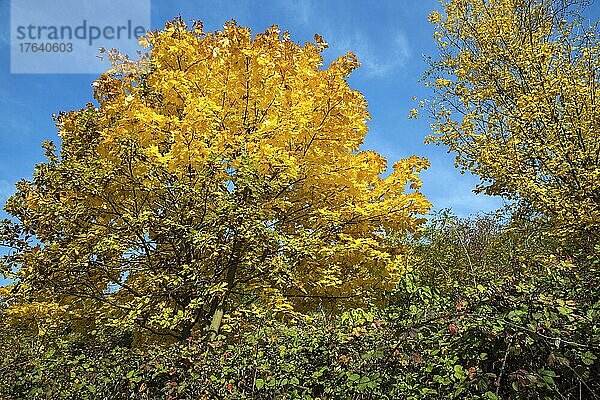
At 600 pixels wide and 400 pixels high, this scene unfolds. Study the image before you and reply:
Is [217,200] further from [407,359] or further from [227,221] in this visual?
[407,359]

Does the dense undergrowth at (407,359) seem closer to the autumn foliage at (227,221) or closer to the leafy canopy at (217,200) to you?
the autumn foliage at (227,221)

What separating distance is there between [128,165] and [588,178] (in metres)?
7.79

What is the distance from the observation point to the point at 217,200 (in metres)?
6.14

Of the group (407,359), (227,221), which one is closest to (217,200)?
(227,221)

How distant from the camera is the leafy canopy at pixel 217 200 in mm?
6277

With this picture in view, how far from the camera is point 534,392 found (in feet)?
8.29

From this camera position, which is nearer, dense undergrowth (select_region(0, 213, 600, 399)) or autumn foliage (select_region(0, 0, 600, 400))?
dense undergrowth (select_region(0, 213, 600, 399))

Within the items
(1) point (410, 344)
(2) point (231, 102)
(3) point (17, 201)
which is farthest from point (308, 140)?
(3) point (17, 201)

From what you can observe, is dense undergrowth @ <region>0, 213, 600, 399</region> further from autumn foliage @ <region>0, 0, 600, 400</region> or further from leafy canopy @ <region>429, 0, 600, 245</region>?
leafy canopy @ <region>429, 0, 600, 245</region>

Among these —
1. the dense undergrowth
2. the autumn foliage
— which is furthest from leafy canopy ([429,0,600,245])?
the dense undergrowth

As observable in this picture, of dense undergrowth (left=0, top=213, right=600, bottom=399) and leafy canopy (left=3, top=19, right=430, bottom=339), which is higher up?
leafy canopy (left=3, top=19, right=430, bottom=339)

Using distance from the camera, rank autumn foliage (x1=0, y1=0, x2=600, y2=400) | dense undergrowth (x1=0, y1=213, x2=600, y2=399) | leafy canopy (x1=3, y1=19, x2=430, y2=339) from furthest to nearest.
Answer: leafy canopy (x1=3, y1=19, x2=430, y2=339), autumn foliage (x1=0, y1=0, x2=600, y2=400), dense undergrowth (x1=0, y1=213, x2=600, y2=399)

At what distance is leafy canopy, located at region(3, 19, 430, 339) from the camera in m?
6.28

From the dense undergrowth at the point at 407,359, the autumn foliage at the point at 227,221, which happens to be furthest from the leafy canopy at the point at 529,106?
the dense undergrowth at the point at 407,359
